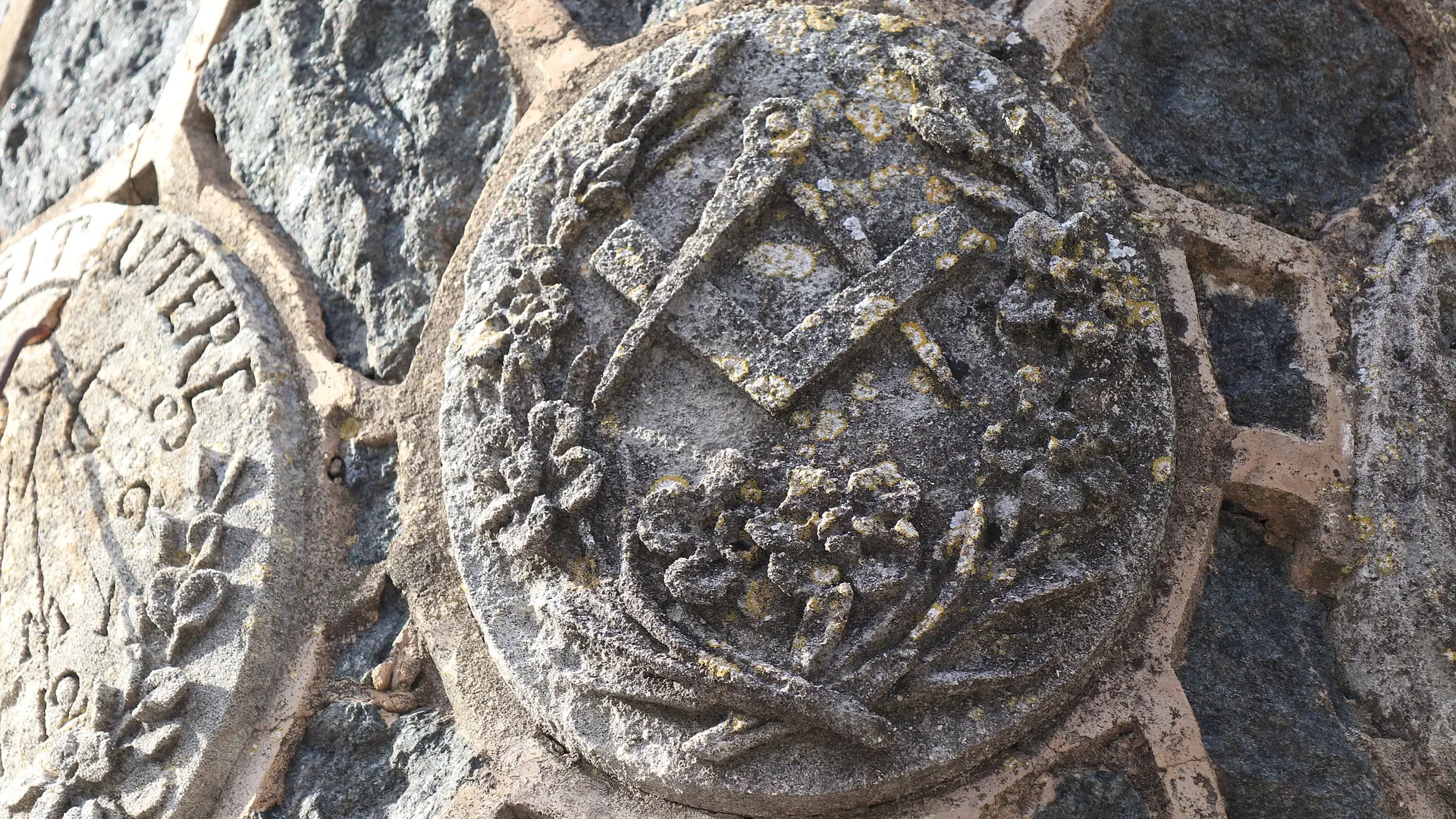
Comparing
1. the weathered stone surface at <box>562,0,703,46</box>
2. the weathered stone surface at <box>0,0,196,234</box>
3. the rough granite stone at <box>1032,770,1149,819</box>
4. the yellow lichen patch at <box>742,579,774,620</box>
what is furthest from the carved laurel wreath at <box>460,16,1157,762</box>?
the weathered stone surface at <box>0,0,196,234</box>

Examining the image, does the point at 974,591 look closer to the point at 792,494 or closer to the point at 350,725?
the point at 792,494

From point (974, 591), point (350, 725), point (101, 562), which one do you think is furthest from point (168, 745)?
point (974, 591)

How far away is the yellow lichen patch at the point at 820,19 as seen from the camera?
2.46 meters

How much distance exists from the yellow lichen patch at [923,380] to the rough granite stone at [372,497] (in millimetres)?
1093

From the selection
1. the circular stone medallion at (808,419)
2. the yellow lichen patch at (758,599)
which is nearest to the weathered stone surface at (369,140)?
the circular stone medallion at (808,419)

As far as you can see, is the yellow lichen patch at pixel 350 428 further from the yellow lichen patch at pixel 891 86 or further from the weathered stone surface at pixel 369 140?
the yellow lichen patch at pixel 891 86

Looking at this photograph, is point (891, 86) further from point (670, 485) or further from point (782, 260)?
point (670, 485)

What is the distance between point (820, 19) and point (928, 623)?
1.28 m

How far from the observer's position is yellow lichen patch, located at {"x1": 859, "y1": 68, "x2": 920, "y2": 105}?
2.35m

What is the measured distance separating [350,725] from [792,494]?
101 centimetres

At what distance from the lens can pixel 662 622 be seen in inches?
77.4

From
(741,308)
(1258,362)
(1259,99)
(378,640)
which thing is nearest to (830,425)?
(741,308)

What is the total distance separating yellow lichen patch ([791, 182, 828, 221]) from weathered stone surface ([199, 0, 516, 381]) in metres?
0.85

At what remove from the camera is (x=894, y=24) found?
2447 millimetres
